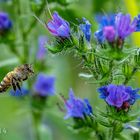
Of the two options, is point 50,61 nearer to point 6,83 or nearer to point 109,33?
point 6,83

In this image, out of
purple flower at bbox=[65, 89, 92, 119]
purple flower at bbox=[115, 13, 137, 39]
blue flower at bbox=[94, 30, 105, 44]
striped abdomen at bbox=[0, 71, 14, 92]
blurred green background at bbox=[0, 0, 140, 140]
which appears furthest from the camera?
blurred green background at bbox=[0, 0, 140, 140]

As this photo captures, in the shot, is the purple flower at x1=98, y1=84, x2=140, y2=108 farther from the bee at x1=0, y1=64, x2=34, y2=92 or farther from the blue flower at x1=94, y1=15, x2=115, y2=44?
the bee at x1=0, y1=64, x2=34, y2=92

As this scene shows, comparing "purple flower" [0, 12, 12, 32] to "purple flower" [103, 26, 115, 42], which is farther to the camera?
"purple flower" [0, 12, 12, 32]

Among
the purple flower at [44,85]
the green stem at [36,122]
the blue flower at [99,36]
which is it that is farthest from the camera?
the purple flower at [44,85]

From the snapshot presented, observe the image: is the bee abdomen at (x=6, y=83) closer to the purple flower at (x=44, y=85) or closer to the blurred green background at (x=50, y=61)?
the blurred green background at (x=50, y=61)

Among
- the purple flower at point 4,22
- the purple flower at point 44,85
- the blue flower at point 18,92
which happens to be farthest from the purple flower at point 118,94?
the purple flower at point 44,85

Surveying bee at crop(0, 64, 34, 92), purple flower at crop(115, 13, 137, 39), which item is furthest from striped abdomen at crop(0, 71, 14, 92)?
purple flower at crop(115, 13, 137, 39)
